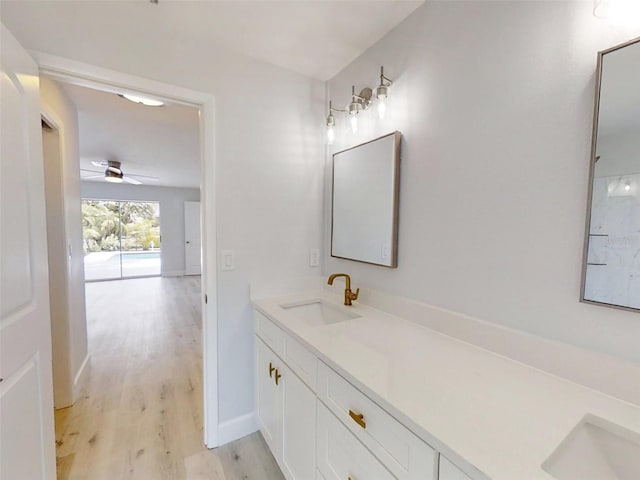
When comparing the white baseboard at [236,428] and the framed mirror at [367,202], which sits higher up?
the framed mirror at [367,202]

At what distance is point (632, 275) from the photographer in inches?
30.0

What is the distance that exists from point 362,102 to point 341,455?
1.65m

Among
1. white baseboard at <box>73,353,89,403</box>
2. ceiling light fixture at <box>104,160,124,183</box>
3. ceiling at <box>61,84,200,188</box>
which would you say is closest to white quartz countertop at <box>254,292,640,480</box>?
ceiling at <box>61,84,200,188</box>

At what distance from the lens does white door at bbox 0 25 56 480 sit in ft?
3.06

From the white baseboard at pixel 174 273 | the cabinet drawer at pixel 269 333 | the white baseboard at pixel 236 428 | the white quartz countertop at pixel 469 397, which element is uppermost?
the white quartz countertop at pixel 469 397

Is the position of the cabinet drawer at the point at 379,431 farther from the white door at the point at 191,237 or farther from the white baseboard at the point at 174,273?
the white baseboard at the point at 174,273

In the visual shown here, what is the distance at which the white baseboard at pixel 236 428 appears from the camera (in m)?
1.71

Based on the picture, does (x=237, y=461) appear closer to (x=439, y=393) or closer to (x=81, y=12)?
(x=439, y=393)

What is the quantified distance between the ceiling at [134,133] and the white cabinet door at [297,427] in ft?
5.40

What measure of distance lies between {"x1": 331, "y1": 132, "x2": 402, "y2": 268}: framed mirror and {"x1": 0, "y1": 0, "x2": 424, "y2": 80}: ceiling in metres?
0.57

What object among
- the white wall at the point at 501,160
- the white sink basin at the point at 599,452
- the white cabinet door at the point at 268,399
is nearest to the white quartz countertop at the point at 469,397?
the white sink basin at the point at 599,452

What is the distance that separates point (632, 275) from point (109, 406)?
2.98 metres

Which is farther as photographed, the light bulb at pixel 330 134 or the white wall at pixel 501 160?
the light bulb at pixel 330 134

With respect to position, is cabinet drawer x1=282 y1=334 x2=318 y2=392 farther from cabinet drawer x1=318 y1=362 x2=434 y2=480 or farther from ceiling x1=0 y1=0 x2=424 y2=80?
ceiling x1=0 y1=0 x2=424 y2=80
